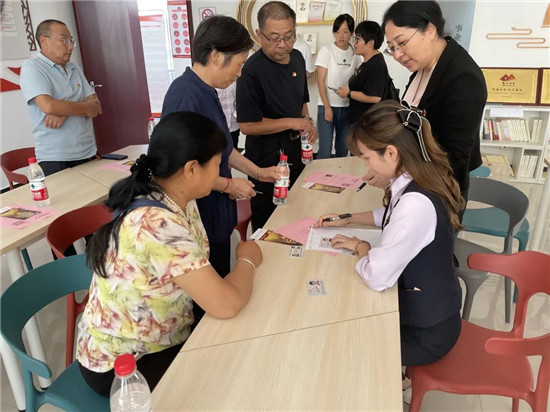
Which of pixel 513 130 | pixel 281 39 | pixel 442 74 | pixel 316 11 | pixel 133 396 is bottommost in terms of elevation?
pixel 513 130

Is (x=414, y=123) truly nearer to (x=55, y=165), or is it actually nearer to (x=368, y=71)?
(x=55, y=165)

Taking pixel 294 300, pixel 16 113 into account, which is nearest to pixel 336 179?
pixel 294 300

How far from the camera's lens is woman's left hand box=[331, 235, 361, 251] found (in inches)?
61.8

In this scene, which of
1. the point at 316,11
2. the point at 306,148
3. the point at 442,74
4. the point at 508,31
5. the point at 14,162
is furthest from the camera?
the point at 316,11

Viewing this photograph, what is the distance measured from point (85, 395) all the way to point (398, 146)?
1263mm

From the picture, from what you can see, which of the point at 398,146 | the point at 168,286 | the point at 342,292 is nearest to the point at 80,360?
the point at 168,286

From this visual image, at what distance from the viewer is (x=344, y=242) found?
158 centimetres

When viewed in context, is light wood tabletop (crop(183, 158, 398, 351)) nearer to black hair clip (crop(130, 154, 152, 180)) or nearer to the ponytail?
the ponytail

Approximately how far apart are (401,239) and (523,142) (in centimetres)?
409

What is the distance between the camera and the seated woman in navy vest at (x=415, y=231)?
1.29m

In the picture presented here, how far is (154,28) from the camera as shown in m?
5.41

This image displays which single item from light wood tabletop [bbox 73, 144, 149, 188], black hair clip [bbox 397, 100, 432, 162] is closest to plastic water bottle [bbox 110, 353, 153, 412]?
black hair clip [bbox 397, 100, 432, 162]

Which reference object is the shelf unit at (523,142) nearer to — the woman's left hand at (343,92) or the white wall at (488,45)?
the white wall at (488,45)

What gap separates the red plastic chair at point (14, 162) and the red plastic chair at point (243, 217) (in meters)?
1.55
